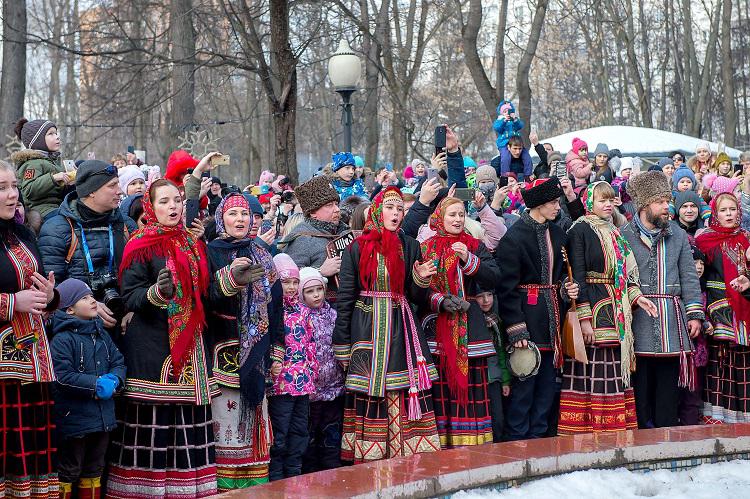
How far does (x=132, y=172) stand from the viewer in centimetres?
753

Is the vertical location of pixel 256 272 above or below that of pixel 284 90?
below

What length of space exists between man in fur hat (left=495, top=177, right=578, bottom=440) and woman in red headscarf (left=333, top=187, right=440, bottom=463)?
839mm

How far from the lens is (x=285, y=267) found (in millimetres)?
6586

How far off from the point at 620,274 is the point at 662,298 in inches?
19.9

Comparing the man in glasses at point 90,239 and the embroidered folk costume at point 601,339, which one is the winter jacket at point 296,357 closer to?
the man in glasses at point 90,239

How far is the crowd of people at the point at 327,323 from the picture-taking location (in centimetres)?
550

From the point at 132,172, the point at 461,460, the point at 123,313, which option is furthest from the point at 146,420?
the point at 132,172

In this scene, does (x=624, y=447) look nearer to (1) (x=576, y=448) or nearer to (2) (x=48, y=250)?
(1) (x=576, y=448)

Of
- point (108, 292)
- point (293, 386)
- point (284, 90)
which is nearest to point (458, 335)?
point (293, 386)

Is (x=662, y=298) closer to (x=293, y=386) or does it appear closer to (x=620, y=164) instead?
(x=293, y=386)

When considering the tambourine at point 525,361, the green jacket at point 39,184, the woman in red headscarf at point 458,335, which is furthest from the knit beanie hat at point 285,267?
the tambourine at point 525,361

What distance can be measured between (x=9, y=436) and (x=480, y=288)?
11.1ft

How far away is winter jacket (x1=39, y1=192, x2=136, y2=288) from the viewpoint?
579cm

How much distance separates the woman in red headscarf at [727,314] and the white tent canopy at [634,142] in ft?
44.5
